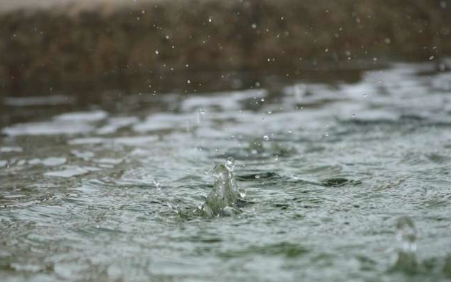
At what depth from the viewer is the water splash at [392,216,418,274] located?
10.2 feet

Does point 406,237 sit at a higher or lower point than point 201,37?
lower

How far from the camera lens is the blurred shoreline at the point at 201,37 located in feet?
37.2

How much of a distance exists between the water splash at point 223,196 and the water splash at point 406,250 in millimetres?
1085

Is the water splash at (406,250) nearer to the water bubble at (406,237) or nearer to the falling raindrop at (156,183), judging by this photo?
the water bubble at (406,237)

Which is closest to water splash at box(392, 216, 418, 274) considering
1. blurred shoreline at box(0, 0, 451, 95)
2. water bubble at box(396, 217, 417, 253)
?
water bubble at box(396, 217, 417, 253)

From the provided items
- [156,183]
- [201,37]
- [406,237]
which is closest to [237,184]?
[156,183]

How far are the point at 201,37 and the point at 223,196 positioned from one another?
26.6 feet

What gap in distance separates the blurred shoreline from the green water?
231 centimetres

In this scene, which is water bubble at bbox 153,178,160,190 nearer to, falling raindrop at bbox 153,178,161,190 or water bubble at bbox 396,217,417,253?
falling raindrop at bbox 153,178,161,190

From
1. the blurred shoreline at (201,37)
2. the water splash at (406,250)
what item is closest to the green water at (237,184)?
the water splash at (406,250)

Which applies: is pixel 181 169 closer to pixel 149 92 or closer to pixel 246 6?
pixel 149 92

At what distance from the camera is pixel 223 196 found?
434 cm

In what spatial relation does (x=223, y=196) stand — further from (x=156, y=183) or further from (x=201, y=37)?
(x=201, y=37)

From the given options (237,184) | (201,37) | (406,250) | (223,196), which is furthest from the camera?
(201,37)
